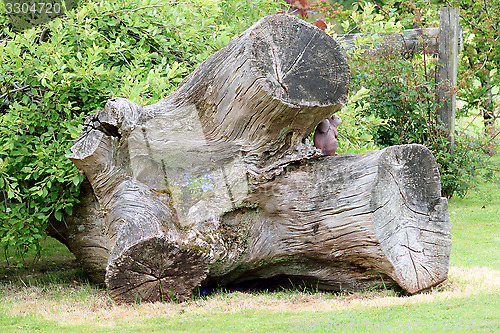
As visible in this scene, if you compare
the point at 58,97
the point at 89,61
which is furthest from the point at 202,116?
the point at 58,97

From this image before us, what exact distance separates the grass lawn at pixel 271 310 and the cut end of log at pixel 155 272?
0.11 meters

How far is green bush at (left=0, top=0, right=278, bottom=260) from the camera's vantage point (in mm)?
5719

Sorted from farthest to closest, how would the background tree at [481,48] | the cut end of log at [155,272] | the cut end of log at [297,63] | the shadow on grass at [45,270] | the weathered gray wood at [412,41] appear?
the background tree at [481,48] → the weathered gray wood at [412,41] → the shadow on grass at [45,270] → the cut end of log at [297,63] → the cut end of log at [155,272]

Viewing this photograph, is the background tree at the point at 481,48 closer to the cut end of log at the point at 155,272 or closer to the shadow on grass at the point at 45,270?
the shadow on grass at the point at 45,270

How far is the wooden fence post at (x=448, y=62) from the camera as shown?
980 centimetres

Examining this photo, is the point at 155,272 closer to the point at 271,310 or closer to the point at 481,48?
the point at 271,310

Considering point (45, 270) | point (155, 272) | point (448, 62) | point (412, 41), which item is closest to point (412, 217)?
point (155, 272)

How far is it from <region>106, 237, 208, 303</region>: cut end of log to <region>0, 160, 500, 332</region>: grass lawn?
11cm

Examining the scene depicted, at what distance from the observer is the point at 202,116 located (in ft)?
17.7

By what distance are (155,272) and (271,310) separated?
3.30ft

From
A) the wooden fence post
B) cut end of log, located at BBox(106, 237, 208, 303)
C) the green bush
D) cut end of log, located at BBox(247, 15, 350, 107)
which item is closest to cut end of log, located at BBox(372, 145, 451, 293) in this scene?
cut end of log, located at BBox(247, 15, 350, 107)

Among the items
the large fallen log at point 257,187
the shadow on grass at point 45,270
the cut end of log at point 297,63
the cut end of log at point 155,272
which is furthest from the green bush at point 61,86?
the cut end of log at point 297,63

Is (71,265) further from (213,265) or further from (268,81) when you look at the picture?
(268,81)

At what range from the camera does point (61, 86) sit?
583 cm
